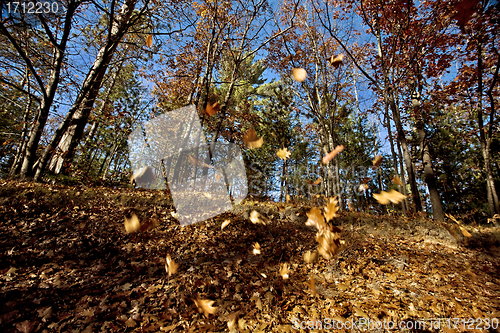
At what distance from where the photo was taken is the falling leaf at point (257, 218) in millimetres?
4688

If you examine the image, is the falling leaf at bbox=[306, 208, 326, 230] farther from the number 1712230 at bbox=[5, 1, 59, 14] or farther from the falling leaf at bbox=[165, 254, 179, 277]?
the number 1712230 at bbox=[5, 1, 59, 14]

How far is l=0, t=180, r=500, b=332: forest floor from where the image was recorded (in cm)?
192

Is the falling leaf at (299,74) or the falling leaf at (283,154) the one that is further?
the falling leaf at (299,74)

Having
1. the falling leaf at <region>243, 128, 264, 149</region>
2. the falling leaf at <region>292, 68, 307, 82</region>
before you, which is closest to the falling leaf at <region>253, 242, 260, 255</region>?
the falling leaf at <region>243, 128, 264, 149</region>

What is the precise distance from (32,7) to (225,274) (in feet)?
16.9

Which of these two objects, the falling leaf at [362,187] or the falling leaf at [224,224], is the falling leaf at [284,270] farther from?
the falling leaf at [362,187]

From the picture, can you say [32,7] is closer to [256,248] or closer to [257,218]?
[256,248]

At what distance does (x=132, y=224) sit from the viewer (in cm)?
423

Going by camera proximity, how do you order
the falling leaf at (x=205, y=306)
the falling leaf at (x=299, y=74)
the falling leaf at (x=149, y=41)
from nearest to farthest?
the falling leaf at (x=205, y=306)
the falling leaf at (x=149, y=41)
the falling leaf at (x=299, y=74)

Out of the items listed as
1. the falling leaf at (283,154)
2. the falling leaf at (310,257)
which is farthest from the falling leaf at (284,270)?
the falling leaf at (283,154)

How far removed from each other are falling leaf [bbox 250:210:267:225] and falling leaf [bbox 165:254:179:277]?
2054 mm

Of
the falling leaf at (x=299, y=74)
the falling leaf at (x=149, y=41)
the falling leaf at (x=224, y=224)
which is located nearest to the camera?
the falling leaf at (x=224, y=224)

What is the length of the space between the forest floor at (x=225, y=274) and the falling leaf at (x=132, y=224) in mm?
123

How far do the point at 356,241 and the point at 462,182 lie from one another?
14668 mm
